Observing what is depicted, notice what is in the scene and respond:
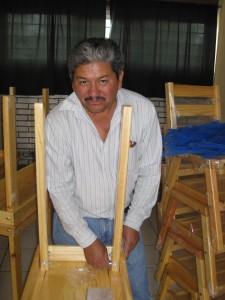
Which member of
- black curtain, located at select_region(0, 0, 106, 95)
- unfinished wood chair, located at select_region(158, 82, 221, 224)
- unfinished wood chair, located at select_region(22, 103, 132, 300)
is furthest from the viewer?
black curtain, located at select_region(0, 0, 106, 95)

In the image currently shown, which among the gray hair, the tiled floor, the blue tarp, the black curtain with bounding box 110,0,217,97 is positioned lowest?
the tiled floor

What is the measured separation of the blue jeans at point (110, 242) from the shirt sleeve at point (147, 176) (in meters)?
0.11

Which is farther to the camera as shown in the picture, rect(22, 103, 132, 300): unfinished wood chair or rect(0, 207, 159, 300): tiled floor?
rect(0, 207, 159, 300): tiled floor

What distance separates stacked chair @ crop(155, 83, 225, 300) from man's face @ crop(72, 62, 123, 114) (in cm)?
47

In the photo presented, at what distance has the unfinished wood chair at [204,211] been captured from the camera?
128 centimetres

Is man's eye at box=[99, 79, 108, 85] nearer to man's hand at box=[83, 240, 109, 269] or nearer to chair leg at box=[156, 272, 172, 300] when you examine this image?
man's hand at box=[83, 240, 109, 269]

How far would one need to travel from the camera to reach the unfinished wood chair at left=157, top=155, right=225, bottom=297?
128 centimetres

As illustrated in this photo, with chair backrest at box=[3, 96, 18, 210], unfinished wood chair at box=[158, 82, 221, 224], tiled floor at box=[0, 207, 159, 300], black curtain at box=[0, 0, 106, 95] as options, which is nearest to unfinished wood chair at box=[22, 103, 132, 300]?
chair backrest at box=[3, 96, 18, 210]

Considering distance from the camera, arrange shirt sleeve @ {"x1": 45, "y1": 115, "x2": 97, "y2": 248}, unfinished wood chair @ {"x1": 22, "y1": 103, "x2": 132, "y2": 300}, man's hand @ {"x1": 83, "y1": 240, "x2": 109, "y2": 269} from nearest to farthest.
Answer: unfinished wood chair @ {"x1": 22, "y1": 103, "x2": 132, "y2": 300} < man's hand @ {"x1": 83, "y1": 240, "x2": 109, "y2": 269} < shirt sleeve @ {"x1": 45, "y1": 115, "x2": 97, "y2": 248}

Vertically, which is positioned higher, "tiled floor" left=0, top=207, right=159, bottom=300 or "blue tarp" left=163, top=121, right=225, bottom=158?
"blue tarp" left=163, top=121, right=225, bottom=158

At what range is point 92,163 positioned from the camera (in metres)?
1.20

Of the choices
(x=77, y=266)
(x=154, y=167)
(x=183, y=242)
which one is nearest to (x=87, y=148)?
(x=154, y=167)

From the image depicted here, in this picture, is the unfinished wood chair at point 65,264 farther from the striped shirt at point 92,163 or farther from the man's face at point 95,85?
the man's face at point 95,85

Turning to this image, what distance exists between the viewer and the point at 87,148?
1.17 m
